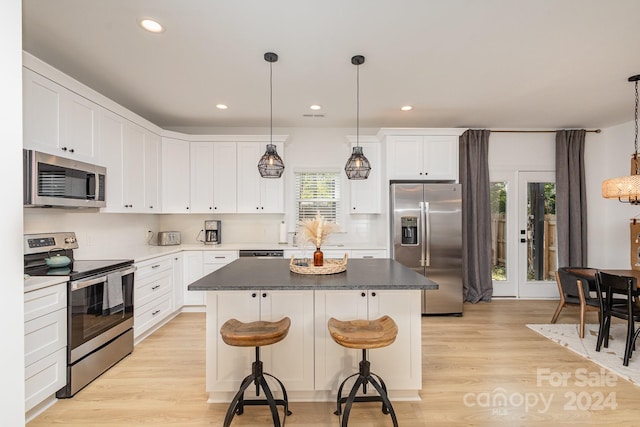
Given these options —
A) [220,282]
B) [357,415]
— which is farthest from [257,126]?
[357,415]

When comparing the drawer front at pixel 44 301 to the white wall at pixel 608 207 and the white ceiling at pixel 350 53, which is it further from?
the white wall at pixel 608 207

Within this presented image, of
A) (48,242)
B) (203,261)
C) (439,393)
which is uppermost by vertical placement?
(48,242)

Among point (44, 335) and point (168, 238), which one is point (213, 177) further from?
→ point (44, 335)

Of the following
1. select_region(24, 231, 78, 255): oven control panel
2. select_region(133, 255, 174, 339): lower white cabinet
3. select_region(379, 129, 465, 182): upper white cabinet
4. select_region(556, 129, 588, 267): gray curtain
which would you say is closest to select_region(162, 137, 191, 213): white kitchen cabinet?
select_region(133, 255, 174, 339): lower white cabinet

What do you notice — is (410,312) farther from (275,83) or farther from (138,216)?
(138,216)

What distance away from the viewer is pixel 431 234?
13.7 ft

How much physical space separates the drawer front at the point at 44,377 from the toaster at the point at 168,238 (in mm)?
2308

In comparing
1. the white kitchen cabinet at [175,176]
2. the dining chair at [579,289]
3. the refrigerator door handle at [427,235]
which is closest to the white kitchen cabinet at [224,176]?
the white kitchen cabinet at [175,176]

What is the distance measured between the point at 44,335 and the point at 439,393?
2.83m

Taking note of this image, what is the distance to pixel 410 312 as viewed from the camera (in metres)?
2.24

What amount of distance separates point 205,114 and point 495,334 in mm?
4555

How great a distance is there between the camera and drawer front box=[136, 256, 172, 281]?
329cm

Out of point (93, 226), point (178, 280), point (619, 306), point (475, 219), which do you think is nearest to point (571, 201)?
point (475, 219)

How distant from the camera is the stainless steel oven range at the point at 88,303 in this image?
2328 millimetres
